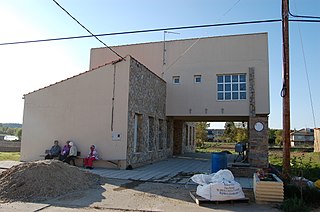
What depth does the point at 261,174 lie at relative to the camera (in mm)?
8625

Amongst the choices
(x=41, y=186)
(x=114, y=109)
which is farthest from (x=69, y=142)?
(x=41, y=186)

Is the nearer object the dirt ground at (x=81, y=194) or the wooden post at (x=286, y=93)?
the dirt ground at (x=81, y=194)

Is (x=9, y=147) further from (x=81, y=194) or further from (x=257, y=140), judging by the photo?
(x=257, y=140)

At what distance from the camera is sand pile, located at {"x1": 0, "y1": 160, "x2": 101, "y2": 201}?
308 inches

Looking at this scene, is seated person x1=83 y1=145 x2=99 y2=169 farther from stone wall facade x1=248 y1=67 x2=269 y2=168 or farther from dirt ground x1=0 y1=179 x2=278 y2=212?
stone wall facade x1=248 y1=67 x2=269 y2=168

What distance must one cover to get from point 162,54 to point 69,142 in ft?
29.6

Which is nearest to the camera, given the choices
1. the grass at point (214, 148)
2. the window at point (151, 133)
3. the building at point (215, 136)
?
the window at point (151, 133)

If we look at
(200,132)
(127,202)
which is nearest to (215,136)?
(200,132)

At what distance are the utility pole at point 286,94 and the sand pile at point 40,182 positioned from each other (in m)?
6.26

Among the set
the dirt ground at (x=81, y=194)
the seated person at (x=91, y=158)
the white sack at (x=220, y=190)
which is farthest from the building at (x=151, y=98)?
the white sack at (x=220, y=190)

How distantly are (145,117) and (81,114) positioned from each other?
344cm

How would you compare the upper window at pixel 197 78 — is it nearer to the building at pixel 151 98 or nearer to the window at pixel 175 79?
the building at pixel 151 98

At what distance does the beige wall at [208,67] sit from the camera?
17.7 metres

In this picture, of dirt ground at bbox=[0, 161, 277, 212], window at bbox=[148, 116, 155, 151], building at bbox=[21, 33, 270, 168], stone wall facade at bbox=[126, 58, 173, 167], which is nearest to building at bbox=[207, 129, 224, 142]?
building at bbox=[21, 33, 270, 168]
